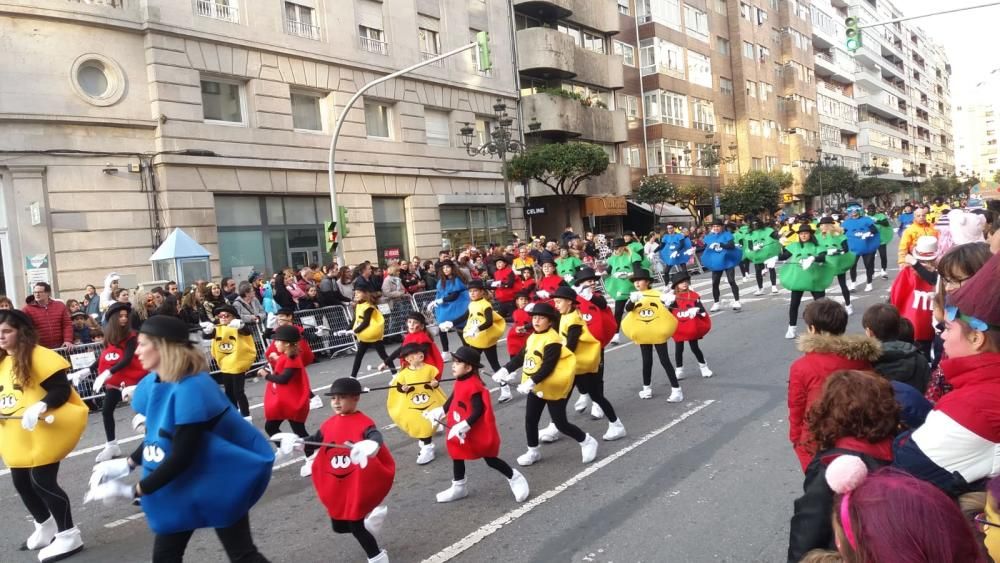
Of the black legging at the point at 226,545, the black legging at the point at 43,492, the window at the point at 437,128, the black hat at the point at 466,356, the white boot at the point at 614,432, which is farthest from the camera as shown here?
the window at the point at 437,128

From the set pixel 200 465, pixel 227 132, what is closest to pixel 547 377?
pixel 200 465

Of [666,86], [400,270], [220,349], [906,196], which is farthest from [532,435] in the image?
[906,196]

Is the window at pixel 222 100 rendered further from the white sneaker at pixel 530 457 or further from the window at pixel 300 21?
the white sneaker at pixel 530 457

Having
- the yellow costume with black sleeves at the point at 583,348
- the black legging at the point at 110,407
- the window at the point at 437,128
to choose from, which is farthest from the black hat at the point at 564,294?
the window at the point at 437,128

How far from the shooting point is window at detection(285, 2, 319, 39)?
72.1ft

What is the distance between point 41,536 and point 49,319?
6.33m

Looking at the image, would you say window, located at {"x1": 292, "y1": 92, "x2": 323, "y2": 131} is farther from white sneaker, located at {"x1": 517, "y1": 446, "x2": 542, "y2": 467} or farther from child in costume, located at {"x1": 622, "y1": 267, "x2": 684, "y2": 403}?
white sneaker, located at {"x1": 517, "y1": 446, "x2": 542, "y2": 467}

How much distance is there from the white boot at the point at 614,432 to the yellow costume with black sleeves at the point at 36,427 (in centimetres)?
461

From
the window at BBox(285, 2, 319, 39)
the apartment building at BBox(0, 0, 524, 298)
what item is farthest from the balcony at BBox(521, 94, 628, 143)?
the window at BBox(285, 2, 319, 39)

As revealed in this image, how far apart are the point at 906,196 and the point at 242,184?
3815 inches

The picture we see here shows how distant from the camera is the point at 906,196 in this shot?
9488 cm

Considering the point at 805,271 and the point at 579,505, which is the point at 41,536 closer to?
the point at 579,505

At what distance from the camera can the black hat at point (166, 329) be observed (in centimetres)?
358

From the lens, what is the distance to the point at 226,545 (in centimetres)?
368
